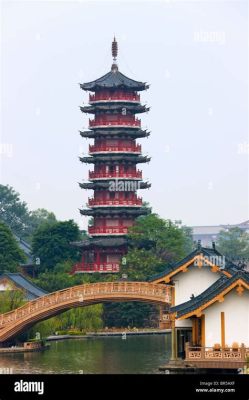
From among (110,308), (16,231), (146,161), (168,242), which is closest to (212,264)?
(110,308)

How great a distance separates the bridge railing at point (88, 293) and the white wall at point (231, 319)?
12159 millimetres

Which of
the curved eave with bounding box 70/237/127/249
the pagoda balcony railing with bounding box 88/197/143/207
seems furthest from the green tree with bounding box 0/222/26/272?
the pagoda balcony railing with bounding box 88/197/143/207

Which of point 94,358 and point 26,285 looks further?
point 26,285

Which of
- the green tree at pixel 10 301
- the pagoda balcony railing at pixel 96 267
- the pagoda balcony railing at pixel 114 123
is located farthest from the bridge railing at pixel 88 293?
the pagoda balcony railing at pixel 114 123

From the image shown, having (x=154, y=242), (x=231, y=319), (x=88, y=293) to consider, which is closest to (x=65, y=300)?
(x=88, y=293)

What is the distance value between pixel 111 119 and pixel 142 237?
9052 mm

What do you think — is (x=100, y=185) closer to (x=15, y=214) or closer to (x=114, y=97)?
(x=114, y=97)

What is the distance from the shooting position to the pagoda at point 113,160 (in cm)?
7862

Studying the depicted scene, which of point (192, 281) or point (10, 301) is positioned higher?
point (10, 301)

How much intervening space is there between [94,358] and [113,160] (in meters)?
33.3

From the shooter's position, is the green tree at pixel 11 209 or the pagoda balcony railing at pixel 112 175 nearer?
the pagoda balcony railing at pixel 112 175

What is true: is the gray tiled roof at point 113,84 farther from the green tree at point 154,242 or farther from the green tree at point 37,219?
the green tree at point 37,219

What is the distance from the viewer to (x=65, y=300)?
51812mm

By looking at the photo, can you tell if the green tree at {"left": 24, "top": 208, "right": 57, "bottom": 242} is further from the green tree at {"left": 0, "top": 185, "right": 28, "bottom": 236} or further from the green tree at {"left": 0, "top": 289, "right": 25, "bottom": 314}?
the green tree at {"left": 0, "top": 289, "right": 25, "bottom": 314}
